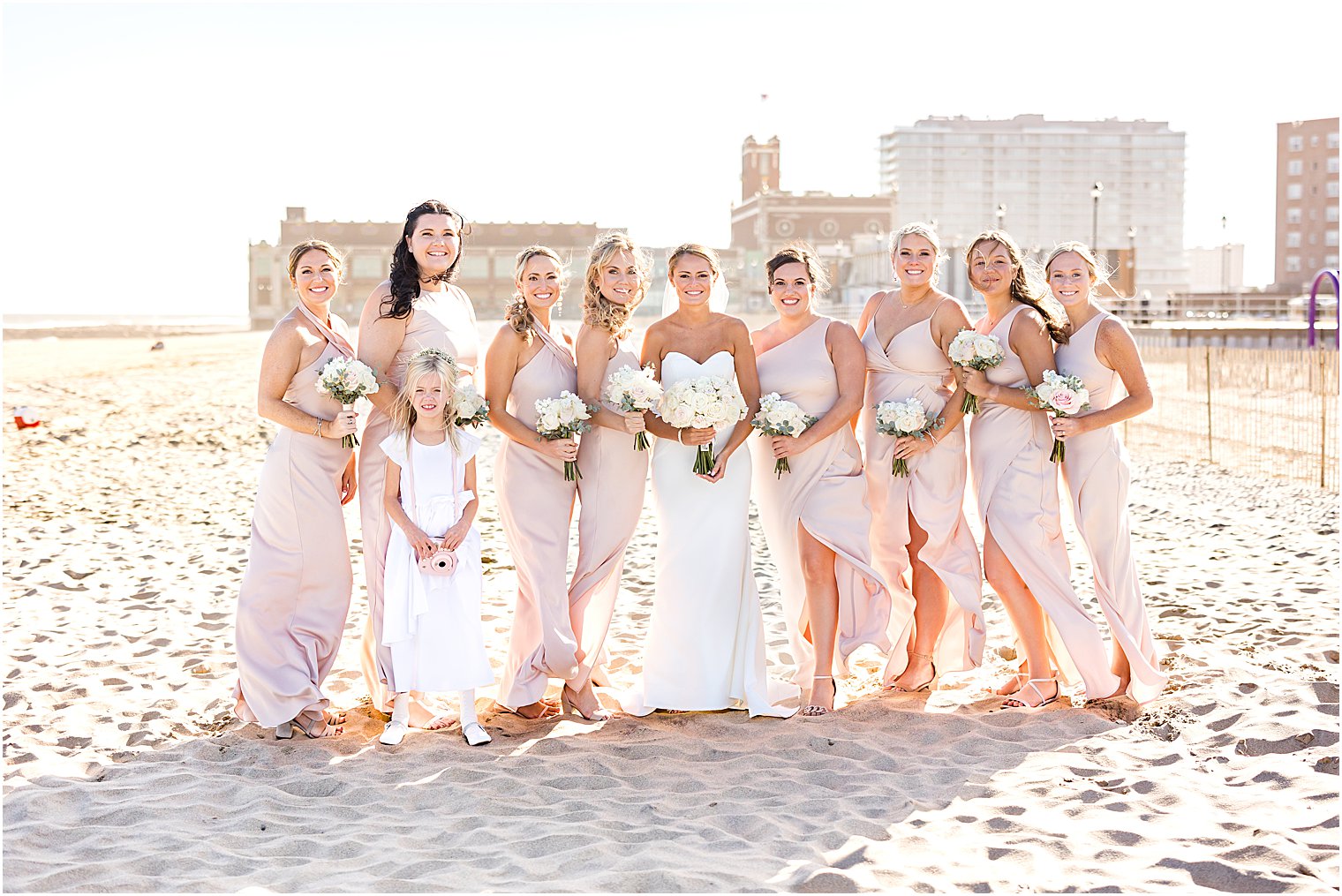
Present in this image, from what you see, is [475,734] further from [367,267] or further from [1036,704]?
[367,267]

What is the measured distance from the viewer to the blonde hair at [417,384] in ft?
16.5

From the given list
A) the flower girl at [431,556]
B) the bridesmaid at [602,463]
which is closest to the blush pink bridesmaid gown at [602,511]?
the bridesmaid at [602,463]

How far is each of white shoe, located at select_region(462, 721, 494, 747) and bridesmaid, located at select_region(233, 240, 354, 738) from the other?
2.02 ft

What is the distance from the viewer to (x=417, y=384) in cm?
502

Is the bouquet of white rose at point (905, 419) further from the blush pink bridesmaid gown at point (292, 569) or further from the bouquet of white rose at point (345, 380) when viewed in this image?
the blush pink bridesmaid gown at point (292, 569)

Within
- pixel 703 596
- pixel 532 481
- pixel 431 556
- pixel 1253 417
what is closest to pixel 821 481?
pixel 703 596

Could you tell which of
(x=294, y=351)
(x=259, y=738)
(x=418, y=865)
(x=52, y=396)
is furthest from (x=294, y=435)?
(x=52, y=396)

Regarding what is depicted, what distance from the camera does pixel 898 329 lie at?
221 inches

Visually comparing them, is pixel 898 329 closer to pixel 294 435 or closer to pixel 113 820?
pixel 294 435

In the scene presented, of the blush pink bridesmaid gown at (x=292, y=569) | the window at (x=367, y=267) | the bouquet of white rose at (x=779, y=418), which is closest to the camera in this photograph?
the blush pink bridesmaid gown at (x=292, y=569)

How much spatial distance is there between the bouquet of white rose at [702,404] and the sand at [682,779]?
1.39m

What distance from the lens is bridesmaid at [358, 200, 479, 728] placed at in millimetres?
5238

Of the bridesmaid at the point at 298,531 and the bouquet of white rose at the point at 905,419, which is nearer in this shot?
the bridesmaid at the point at 298,531

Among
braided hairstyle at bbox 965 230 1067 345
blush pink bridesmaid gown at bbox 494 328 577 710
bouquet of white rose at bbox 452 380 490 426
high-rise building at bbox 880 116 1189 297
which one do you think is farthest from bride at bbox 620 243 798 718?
high-rise building at bbox 880 116 1189 297
